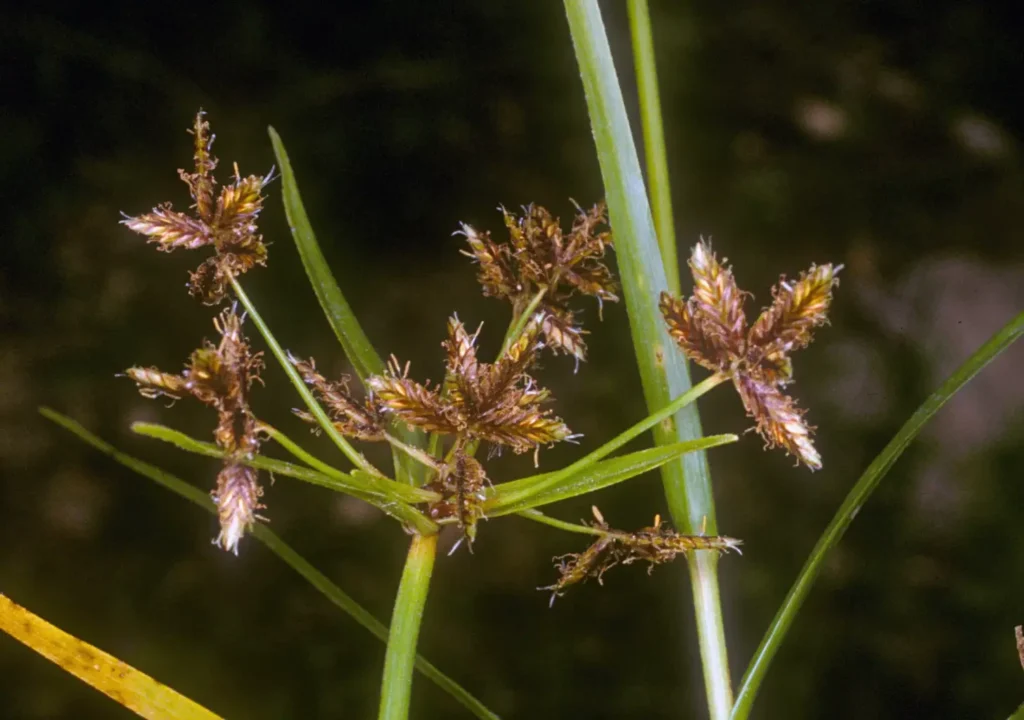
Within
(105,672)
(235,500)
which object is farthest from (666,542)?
(105,672)

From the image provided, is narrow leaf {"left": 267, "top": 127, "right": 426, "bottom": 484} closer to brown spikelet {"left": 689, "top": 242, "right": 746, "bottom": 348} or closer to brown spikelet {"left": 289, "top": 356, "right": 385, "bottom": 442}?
brown spikelet {"left": 289, "top": 356, "right": 385, "bottom": 442}

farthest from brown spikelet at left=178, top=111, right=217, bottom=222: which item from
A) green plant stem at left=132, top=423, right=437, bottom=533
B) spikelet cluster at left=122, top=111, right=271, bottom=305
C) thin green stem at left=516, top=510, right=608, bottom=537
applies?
thin green stem at left=516, top=510, right=608, bottom=537

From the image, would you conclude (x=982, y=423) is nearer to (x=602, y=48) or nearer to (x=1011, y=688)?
(x=1011, y=688)

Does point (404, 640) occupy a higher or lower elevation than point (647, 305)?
lower

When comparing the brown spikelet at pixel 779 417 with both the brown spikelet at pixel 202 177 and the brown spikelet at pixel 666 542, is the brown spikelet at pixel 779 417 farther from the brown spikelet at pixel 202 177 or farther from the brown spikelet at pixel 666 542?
the brown spikelet at pixel 202 177

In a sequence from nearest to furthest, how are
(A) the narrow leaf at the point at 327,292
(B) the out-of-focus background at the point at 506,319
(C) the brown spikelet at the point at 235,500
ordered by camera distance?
(C) the brown spikelet at the point at 235,500 < (A) the narrow leaf at the point at 327,292 < (B) the out-of-focus background at the point at 506,319

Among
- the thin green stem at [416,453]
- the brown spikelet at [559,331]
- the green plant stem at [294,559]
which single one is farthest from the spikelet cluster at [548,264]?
the green plant stem at [294,559]

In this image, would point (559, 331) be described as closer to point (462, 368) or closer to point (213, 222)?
point (462, 368)
